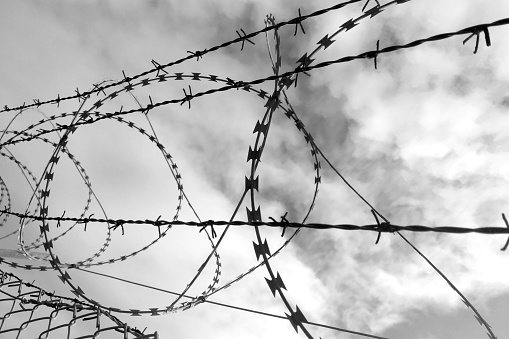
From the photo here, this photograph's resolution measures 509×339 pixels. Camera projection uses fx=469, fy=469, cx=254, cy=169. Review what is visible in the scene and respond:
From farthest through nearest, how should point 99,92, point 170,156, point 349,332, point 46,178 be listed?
point 170,156, point 99,92, point 46,178, point 349,332

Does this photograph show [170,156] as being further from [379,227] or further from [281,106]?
[379,227]

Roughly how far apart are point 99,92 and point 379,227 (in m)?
3.88

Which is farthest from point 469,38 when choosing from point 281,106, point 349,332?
point 281,106

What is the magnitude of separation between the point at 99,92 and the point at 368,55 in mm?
3360

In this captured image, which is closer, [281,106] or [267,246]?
[267,246]

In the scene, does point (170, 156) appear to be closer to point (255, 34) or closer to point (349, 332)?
point (255, 34)

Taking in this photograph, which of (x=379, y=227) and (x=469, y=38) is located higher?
(x=469, y=38)

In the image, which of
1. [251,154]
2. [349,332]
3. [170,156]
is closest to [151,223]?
[251,154]

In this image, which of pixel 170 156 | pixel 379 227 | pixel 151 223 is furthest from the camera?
pixel 170 156

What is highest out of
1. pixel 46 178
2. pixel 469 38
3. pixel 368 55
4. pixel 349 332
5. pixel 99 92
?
pixel 99 92

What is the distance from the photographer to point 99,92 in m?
5.05

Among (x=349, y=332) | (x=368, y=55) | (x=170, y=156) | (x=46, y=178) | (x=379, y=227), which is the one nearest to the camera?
(x=379, y=227)

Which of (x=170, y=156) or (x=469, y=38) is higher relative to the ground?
(x=170, y=156)

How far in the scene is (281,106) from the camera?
15.7ft
